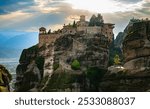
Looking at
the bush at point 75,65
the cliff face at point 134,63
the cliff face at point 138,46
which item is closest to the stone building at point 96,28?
the bush at point 75,65

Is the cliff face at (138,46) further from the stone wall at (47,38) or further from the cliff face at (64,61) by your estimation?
Answer: the stone wall at (47,38)

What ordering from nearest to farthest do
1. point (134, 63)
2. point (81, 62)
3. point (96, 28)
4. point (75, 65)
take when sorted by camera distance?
1. point (134, 63)
2. point (75, 65)
3. point (81, 62)
4. point (96, 28)

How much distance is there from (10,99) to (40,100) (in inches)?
17.4

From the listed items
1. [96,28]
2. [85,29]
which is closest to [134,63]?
[85,29]

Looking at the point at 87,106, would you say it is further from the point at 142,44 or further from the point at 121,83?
the point at 142,44

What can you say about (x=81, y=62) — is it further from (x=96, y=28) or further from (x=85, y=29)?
(x=96, y=28)

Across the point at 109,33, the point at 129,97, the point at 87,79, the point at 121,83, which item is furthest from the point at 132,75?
the point at 109,33

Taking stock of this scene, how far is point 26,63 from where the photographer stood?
25.5 meters

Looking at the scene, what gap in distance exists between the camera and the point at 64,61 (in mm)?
23969

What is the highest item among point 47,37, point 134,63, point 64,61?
point 47,37

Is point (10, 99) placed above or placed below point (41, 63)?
above

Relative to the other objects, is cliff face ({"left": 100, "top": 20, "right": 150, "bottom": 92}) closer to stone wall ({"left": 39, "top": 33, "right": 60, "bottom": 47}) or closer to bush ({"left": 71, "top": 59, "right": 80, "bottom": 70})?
bush ({"left": 71, "top": 59, "right": 80, "bottom": 70})

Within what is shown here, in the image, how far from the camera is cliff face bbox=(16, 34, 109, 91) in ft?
72.7

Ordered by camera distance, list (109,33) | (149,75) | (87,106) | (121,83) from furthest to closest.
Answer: (109,33)
(121,83)
(149,75)
(87,106)
